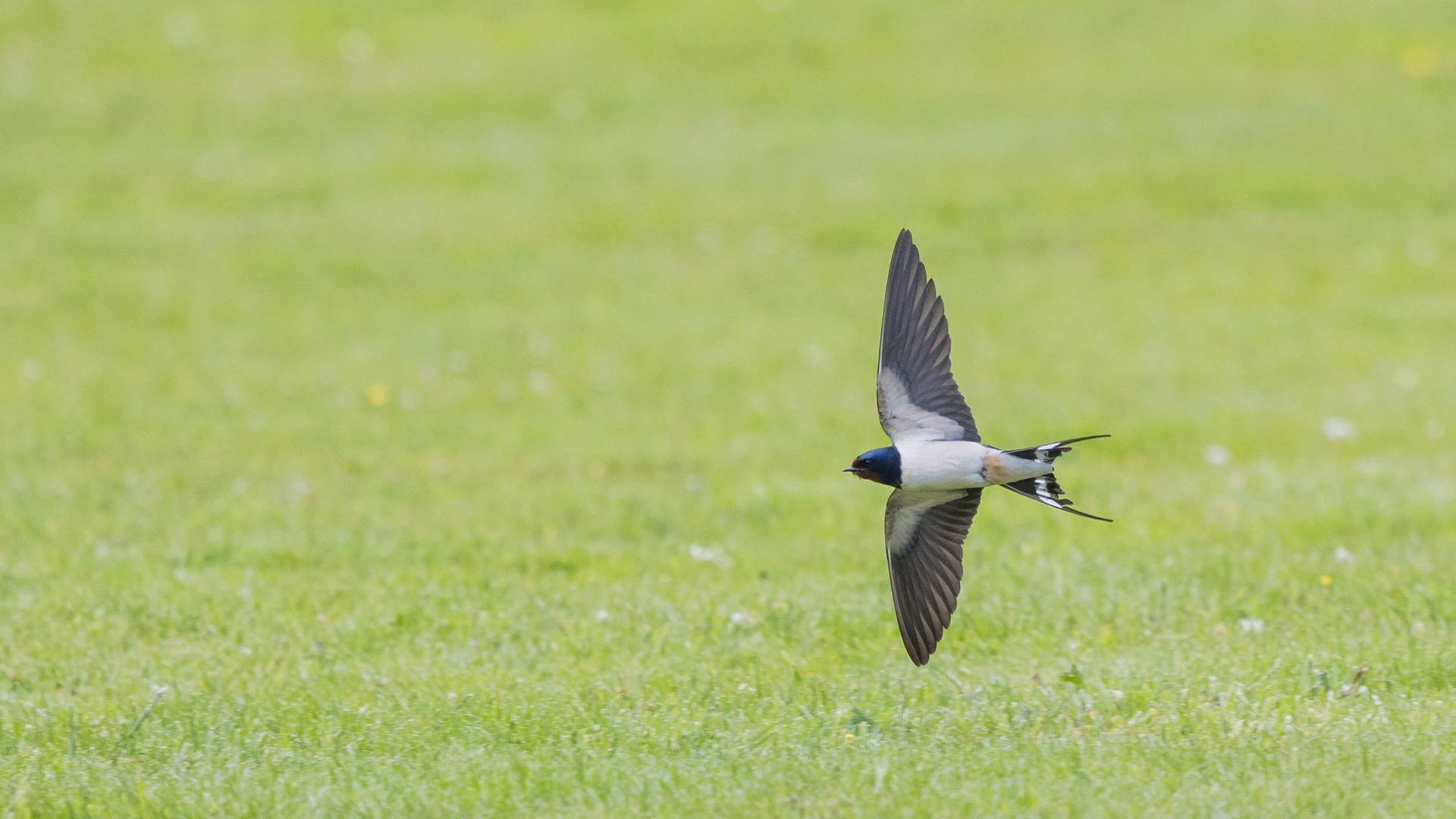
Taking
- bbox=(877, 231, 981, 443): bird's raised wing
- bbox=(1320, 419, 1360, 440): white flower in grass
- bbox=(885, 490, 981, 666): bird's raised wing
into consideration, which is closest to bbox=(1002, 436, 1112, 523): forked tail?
bbox=(885, 490, 981, 666): bird's raised wing

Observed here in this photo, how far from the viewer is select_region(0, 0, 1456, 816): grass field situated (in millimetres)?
5160

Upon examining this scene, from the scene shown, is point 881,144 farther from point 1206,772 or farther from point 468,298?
point 1206,772

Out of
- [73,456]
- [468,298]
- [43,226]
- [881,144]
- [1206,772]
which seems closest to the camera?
[1206,772]

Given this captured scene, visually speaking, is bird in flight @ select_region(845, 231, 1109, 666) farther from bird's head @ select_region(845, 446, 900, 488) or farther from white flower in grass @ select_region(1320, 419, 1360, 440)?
white flower in grass @ select_region(1320, 419, 1360, 440)

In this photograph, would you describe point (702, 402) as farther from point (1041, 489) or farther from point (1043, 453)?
point (1043, 453)

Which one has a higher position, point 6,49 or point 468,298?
point 6,49

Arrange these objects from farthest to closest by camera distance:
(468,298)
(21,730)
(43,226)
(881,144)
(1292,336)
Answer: (881,144)
(43,226)
(468,298)
(1292,336)
(21,730)

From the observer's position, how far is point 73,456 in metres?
9.93

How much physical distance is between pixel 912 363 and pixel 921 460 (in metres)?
0.49

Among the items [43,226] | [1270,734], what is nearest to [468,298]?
[43,226]

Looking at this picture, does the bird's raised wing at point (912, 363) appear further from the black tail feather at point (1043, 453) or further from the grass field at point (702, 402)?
the grass field at point (702, 402)

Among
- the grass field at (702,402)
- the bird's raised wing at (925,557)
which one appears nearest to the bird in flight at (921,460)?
the bird's raised wing at (925,557)

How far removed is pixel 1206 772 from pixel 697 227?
36.8ft

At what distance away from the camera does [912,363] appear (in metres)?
5.76
